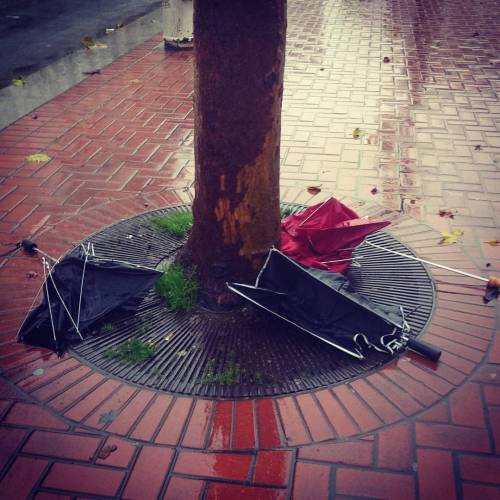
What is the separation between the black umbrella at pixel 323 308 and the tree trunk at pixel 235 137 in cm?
29

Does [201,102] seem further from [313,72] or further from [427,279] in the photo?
[313,72]

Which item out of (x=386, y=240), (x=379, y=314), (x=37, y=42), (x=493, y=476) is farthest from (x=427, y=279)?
(x=37, y=42)

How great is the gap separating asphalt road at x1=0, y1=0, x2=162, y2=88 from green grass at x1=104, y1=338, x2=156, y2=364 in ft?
17.7

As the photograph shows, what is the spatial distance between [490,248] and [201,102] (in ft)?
7.33

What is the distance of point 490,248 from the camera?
12.3ft

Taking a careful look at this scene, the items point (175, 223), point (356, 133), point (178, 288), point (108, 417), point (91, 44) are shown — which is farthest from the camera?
point (91, 44)

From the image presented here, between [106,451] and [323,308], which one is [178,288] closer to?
[323,308]

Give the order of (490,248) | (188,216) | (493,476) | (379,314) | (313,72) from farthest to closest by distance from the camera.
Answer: (313,72) → (188,216) → (490,248) → (379,314) → (493,476)

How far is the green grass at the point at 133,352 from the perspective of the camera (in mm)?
2842

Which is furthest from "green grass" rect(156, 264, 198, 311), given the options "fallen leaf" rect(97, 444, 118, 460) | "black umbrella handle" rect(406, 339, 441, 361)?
"black umbrella handle" rect(406, 339, 441, 361)

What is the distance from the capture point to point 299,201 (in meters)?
4.31

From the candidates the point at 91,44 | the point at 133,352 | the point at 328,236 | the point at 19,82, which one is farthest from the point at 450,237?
the point at 91,44

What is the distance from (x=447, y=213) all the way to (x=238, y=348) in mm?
2154

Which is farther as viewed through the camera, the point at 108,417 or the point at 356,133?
the point at 356,133
